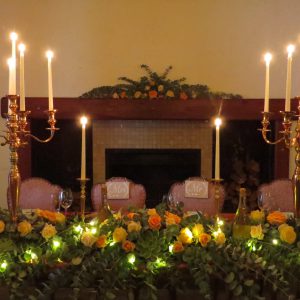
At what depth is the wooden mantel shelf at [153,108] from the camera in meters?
3.93

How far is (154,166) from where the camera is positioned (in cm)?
434

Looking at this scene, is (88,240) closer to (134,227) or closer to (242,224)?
(134,227)

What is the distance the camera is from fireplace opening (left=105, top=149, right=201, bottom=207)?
4258mm

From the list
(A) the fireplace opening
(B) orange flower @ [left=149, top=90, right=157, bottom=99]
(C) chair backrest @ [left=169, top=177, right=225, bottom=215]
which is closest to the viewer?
(C) chair backrest @ [left=169, top=177, right=225, bottom=215]

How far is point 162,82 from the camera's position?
3971 mm

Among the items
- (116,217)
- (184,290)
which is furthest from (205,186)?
(184,290)

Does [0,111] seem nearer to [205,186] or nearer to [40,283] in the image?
[205,186]

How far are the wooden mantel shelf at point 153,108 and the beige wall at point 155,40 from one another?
155 mm

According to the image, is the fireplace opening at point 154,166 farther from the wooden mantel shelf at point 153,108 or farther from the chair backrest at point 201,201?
the chair backrest at point 201,201

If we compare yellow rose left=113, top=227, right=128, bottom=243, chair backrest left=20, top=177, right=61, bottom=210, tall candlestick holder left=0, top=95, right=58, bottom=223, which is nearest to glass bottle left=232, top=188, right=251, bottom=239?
yellow rose left=113, top=227, right=128, bottom=243

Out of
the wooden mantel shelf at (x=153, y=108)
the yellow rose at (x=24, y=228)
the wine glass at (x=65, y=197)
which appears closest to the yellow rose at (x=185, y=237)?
the yellow rose at (x=24, y=228)

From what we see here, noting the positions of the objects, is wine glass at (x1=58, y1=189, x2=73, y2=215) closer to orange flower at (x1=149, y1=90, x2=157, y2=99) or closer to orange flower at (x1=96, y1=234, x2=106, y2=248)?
orange flower at (x1=96, y1=234, x2=106, y2=248)

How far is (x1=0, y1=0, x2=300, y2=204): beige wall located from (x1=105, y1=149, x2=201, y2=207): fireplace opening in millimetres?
728

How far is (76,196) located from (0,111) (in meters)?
1.11
